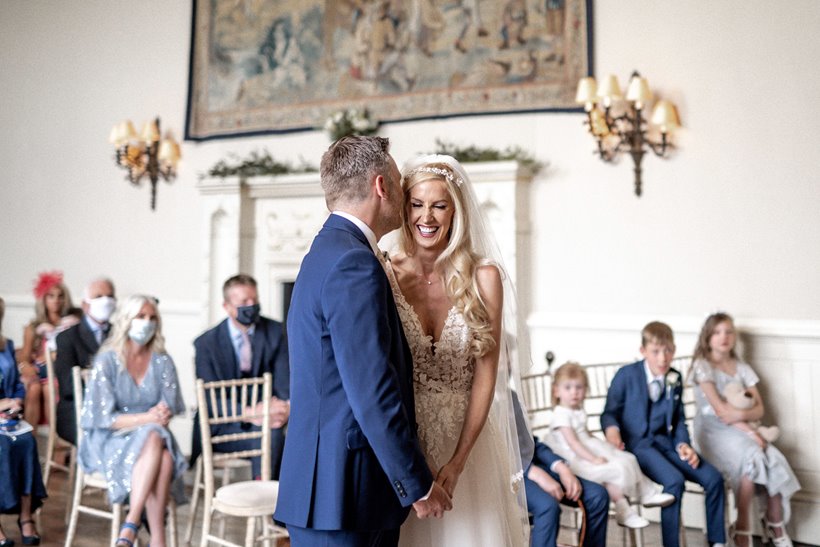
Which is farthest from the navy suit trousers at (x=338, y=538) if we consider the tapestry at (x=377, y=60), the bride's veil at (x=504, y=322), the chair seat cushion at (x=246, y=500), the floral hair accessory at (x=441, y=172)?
the tapestry at (x=377, y=60)

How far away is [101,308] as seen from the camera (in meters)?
6.33

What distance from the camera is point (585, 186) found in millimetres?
6648

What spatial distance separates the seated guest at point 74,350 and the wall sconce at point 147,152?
2583 millimetres

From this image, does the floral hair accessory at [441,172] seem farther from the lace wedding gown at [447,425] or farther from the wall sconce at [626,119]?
the wall sconce at [626,119]

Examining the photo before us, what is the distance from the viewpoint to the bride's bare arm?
2857 mm

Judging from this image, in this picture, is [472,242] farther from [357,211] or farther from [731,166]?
[731,166]

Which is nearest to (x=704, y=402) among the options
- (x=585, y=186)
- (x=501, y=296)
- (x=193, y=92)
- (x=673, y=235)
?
(x=673, y=235)

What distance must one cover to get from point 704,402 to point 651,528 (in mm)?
956

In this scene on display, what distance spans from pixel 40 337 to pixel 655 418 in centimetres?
514

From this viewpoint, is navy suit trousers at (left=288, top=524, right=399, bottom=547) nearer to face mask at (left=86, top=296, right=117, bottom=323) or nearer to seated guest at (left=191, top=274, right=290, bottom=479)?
seated guest at (left=191, top=274, right=290, bottom=479)

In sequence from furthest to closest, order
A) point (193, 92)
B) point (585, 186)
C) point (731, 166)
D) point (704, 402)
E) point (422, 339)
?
point (193, 92) < point (585, 186) < point (731, 166) < point (704, 402) < point (422, 339)

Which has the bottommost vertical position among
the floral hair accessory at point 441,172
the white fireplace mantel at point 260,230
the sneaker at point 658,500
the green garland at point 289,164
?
the sneaker at point 658,500

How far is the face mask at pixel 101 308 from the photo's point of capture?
20.7ft

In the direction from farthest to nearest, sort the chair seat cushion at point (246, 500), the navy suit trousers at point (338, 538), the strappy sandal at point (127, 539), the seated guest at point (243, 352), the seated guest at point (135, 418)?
the seated guest at point (243, 352) < the seated guest at point (135, 418) < the strappy sandal at point (127, 539) < the chair seat cushion at point (246, 500) < the navy suit trousers at point (338, 538)
